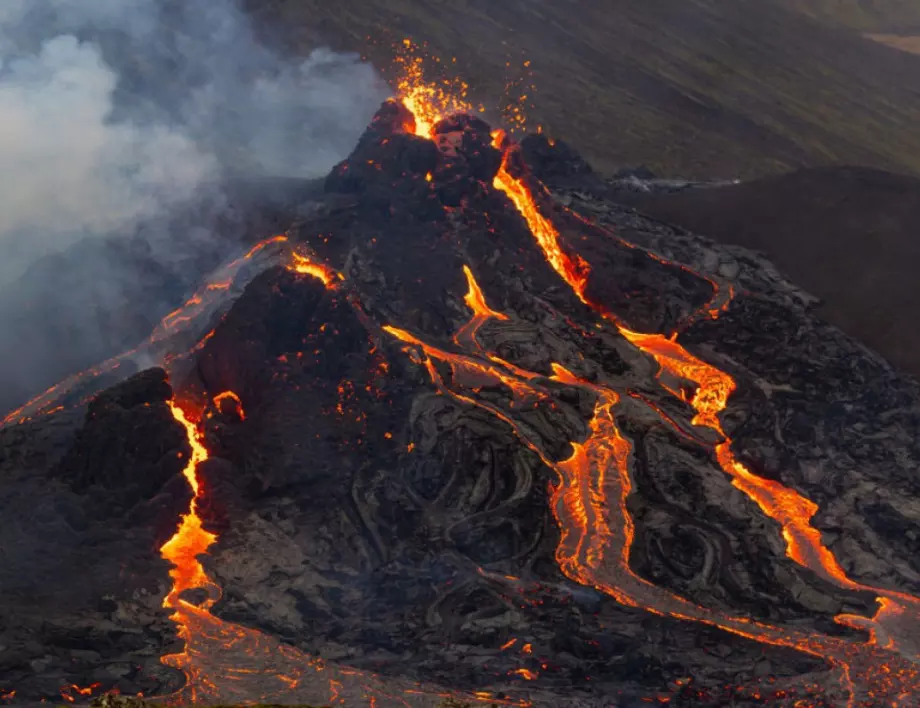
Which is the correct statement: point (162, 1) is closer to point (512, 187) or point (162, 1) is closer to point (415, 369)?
point (512, 187)

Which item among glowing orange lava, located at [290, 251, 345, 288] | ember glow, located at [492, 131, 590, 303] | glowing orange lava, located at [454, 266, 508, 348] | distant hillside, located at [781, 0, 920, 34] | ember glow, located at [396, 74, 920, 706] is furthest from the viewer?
distant hillside, located at [781, 0, 920, 34]

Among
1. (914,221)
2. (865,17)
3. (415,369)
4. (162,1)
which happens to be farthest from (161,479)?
(865,17)

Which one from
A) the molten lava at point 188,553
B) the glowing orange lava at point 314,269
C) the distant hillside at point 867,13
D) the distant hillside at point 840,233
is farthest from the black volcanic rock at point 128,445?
the distant hillside at point 867,13

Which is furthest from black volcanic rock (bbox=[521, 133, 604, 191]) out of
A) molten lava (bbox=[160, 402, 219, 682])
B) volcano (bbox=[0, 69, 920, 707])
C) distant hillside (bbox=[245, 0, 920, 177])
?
molten lava (bbox=[160, 402, 219, 682])

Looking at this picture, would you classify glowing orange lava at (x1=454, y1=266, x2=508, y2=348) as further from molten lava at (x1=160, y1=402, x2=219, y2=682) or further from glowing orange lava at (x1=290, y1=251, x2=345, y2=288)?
molten lava at (x1=160, y1=402, x2=219, y2=682)

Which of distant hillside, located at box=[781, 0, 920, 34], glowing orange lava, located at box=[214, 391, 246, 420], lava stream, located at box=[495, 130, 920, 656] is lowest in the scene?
glowing orange lava, located at box=[214, 391, 246, 420]

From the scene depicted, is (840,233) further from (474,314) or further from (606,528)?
(606,528)
